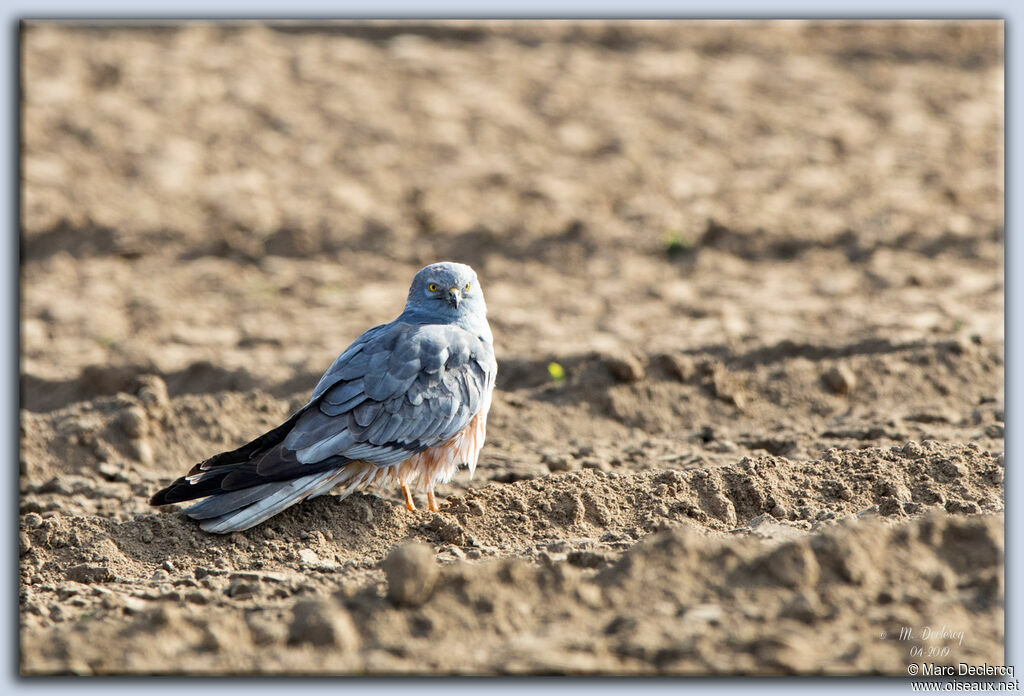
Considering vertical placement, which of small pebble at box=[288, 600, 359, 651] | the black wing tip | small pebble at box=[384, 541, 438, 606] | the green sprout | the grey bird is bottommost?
small pebble at box=[288, 600, 359, 651]

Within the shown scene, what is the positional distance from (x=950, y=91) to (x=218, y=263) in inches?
340

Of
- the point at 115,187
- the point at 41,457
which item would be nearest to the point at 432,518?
the point at 41,457

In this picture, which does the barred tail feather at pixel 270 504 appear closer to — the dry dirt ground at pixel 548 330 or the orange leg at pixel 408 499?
the dry dirt ground at pixel 548 330

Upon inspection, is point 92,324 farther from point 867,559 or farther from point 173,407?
point 867,559

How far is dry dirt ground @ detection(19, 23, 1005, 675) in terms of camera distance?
4195mm

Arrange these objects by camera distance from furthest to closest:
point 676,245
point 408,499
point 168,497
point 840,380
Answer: point 676,245 → point 840,380 → point 408,499 → point 168,497

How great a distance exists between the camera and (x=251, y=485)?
17.1 feet

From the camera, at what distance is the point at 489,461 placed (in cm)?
631

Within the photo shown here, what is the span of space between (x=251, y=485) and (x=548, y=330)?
129 inches

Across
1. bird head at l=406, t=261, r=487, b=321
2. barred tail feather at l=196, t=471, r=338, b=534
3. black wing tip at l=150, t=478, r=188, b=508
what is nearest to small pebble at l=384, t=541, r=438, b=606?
barred tail feather at l=196, t=471, r=338, b=534

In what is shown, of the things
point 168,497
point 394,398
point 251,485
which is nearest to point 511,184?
point 394,398

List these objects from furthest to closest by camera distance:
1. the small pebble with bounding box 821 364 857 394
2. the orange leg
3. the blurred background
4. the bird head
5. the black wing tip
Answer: the blurred background < the small pebble with bounding box 821 364 857 394 < the bird head < the orange leg < the black wing tip

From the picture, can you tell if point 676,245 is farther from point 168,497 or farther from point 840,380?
point 168,497

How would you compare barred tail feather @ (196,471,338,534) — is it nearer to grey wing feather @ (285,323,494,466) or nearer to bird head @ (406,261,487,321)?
grey wing feather @ (285,323,494,466)
